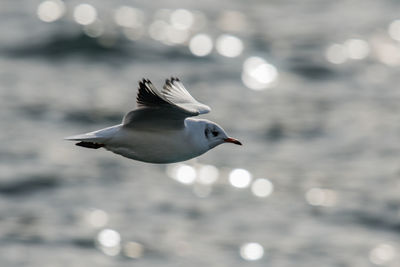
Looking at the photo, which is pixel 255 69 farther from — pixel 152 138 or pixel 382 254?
pixel 152 138

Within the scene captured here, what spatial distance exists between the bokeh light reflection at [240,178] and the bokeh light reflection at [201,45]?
11.7 meters

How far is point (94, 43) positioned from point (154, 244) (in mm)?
19078

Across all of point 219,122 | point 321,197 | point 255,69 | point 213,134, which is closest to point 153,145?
point 213,134

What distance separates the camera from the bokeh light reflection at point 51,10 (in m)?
55.8

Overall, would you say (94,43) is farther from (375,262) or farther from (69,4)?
(375,262)

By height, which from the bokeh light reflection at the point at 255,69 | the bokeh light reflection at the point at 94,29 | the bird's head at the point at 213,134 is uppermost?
the bokeh light reflection at the point at 94,29

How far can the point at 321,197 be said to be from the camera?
44.1m

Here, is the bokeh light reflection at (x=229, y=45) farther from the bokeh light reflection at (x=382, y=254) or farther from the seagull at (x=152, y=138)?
the seagull at (x=152, y=138)

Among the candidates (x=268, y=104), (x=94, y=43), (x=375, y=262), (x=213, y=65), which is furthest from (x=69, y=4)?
(x=375, y=262)

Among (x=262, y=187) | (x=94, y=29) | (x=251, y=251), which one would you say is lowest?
(x=251, y=251)

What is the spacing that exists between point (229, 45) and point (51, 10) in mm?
11362

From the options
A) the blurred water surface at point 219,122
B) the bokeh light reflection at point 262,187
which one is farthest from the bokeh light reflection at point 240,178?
the bokeh light reflection at point 262,187

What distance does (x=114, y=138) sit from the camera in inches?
424

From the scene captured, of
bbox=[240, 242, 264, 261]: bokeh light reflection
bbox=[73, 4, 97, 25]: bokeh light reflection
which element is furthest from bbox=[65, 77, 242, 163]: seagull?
bbox=[73, 4, 97, 25]: bokeh light reflection
